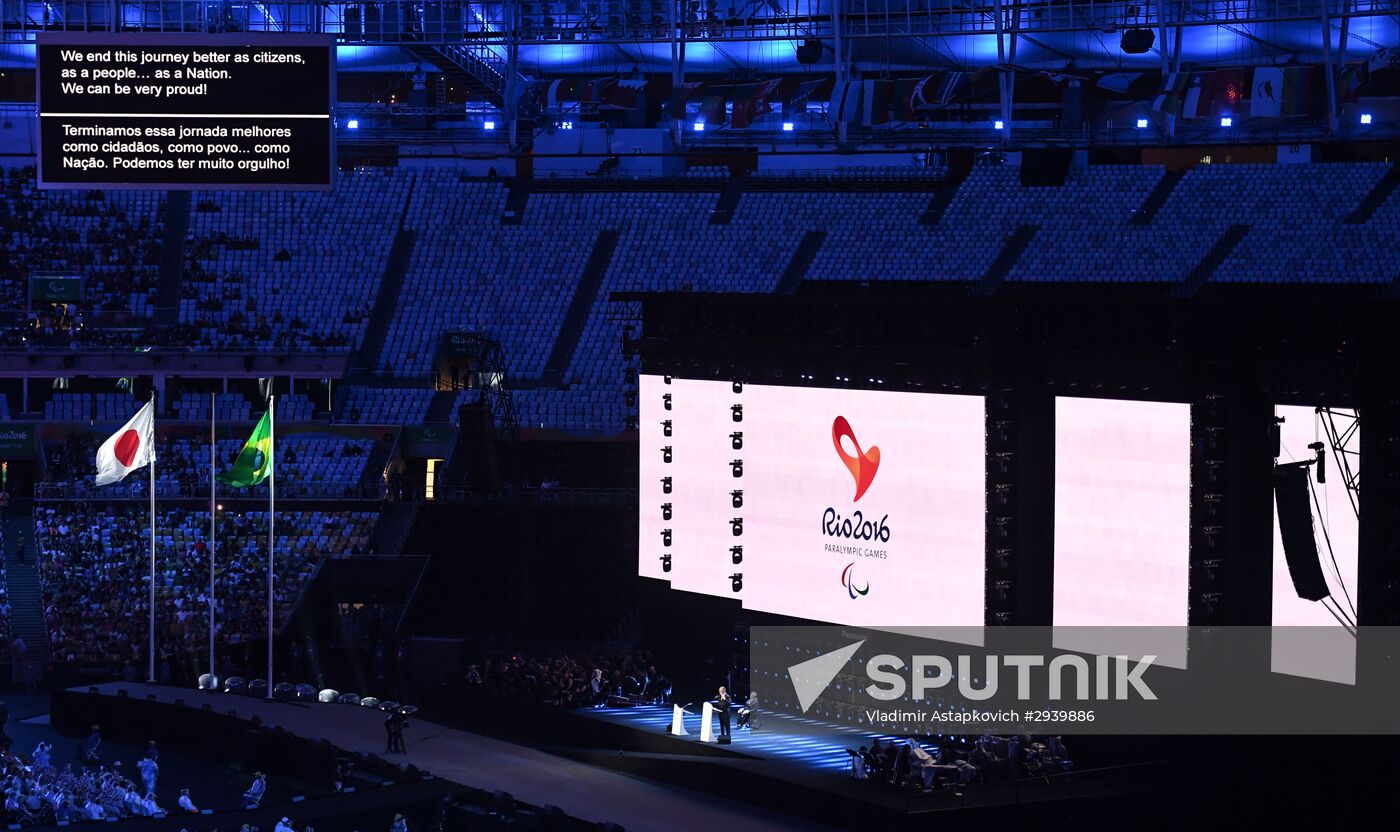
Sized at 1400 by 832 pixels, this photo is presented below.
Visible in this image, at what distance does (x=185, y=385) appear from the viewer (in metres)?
48.6

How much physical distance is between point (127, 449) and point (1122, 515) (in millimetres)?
18661

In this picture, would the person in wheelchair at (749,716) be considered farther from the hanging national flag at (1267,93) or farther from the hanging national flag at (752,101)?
the hanging national flag at (752,101)

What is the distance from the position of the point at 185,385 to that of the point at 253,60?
14.2 metres

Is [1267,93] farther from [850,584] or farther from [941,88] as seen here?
[850,584]

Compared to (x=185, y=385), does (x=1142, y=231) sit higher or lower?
higher

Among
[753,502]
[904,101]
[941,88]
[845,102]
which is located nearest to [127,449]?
[753,502]

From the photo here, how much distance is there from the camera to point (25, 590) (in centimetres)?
4059

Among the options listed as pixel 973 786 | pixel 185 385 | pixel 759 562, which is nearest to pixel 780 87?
pixel 185 385

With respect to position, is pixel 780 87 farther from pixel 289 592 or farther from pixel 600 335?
pixel 289 592

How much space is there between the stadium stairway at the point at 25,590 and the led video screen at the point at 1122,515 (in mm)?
22532

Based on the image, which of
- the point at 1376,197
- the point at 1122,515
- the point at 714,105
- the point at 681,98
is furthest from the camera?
the point at 714,105

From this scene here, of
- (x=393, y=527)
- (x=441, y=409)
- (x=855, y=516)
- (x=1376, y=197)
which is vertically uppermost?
(x=1376, y=197)
